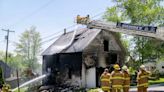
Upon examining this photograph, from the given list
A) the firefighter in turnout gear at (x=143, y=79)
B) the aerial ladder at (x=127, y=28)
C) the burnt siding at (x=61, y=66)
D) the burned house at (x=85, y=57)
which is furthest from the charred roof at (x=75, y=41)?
the firefighter in turnout gear at (x=143, y=79)

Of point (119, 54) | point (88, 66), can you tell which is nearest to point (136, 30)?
point (88, 66)

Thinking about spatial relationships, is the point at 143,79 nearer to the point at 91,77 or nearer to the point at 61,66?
the point at 91,77

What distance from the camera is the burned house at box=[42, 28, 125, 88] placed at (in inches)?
1480

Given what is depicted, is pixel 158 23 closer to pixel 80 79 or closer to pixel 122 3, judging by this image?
pixel 122 3

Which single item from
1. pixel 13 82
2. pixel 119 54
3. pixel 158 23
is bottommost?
pixel 13 82

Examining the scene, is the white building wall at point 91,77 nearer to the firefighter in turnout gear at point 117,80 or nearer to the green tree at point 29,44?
the firefighter in turnout gear at point 117,80

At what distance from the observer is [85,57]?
37.7 meters

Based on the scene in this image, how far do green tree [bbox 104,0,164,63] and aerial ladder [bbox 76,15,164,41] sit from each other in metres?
13.7

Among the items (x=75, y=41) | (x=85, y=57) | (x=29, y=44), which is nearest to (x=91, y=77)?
(x=85, y=57)

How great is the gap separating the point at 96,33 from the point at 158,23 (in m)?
10.1

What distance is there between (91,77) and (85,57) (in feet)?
7.16

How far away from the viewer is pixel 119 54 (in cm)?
4119


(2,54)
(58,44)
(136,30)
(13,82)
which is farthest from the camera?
(2,54)

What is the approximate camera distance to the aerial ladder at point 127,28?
953 inches
